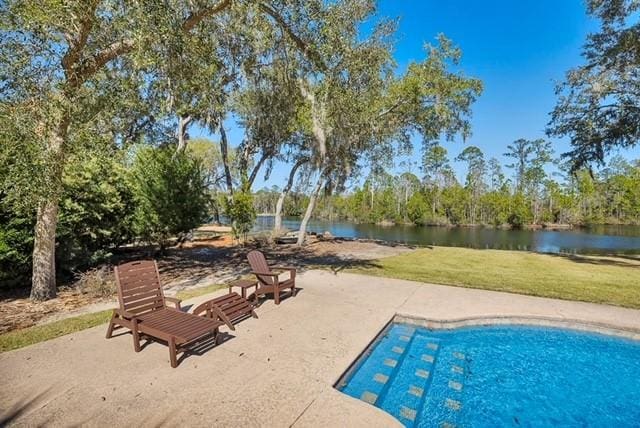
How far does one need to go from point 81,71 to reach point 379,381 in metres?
6.58

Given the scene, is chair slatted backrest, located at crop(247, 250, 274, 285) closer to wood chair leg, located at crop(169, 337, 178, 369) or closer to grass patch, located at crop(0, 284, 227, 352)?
grass patch, located at crop(0, 284, 227, 352)

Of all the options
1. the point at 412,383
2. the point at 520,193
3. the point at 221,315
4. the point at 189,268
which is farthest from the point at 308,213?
the point at 520,193

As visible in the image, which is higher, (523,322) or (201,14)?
(201,14)

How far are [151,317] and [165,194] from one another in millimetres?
6517

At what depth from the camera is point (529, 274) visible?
8.85 metres

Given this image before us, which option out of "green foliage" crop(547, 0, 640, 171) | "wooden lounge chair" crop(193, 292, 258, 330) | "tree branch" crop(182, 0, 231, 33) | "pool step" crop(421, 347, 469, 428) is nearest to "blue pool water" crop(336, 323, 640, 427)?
"pool step" crop(421, 347, 469, 428)

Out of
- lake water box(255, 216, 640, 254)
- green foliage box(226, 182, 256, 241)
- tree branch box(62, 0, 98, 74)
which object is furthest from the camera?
lake water box(255, 216, 640, 254)

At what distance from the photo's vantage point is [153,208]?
30.9 ft

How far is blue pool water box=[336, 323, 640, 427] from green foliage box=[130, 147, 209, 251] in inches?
301

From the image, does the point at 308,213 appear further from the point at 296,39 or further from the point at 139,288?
the point at 139,288

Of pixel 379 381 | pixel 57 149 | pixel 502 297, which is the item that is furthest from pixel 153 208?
pixel 502 297

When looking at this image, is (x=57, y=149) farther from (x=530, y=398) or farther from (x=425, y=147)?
(x=425, y=147)

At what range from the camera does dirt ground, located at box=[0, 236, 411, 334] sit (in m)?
5.15

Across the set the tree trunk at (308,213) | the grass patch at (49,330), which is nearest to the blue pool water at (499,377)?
the grass patch at (49,330)
